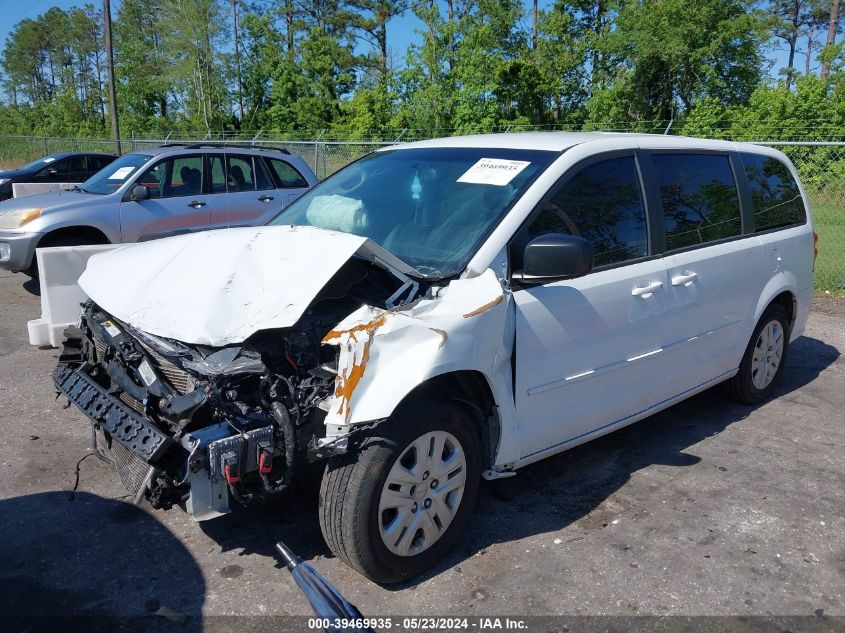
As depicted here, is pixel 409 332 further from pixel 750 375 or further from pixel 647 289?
pixel 750 375

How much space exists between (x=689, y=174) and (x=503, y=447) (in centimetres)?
227

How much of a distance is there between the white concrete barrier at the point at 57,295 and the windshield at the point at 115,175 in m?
2.85

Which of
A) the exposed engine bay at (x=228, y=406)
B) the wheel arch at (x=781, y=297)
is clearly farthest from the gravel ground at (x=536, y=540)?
the wheel arch at (x=781, y=297)

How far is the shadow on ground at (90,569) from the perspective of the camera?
9.33 feet

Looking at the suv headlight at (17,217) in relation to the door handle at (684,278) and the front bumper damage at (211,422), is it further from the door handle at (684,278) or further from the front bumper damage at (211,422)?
the door handle at (684,278)

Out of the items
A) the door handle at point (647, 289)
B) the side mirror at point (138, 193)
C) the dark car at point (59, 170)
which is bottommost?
the door handle at point (647, 289)

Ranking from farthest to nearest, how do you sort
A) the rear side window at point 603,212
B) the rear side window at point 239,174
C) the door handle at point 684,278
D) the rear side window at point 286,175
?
the rear side window at point 286,175 < the rear side window at point 239,174 < the door handle at point 684,278 < the rear side window at point 603,212

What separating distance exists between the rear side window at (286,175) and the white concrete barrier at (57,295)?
398 cm

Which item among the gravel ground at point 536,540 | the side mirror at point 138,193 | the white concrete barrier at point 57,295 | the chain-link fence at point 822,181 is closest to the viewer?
the gravel ground at point 536,540

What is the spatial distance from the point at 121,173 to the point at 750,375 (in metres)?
7.74

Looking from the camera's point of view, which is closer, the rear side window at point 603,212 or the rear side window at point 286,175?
the rear side window at point 603,212

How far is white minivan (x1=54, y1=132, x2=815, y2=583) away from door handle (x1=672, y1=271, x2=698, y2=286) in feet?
0.04

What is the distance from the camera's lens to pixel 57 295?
20.4 feet

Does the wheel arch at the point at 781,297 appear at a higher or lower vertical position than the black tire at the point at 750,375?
higher
